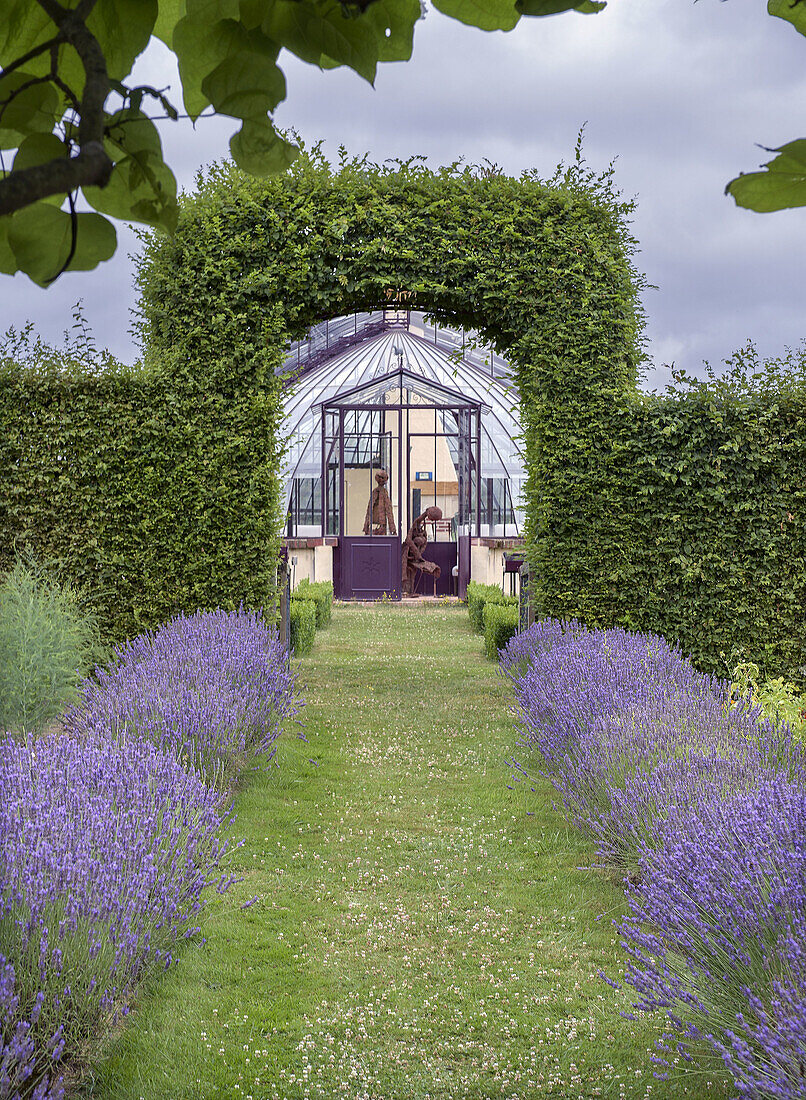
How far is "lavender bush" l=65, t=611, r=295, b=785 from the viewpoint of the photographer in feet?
15.2

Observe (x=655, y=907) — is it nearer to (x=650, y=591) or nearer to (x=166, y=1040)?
(x=166, y=1040)

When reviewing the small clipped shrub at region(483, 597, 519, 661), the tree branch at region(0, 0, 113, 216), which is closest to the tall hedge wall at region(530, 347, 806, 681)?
the small clipped shrub at region(483, 597, 519, 661)

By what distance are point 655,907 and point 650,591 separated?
17.4ft

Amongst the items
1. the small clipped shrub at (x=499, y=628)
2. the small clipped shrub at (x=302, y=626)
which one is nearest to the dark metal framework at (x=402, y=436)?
the small clipped shrub at (x=499, y=628)

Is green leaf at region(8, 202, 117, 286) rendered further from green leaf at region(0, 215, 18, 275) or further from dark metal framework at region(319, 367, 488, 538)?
dark metal framework at region(319, 367, 488, 538)

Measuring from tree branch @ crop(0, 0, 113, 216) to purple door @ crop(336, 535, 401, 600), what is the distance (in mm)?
16142

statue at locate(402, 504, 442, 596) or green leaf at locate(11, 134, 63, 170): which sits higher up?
green leaf at locate(11, 134, 63, 170)

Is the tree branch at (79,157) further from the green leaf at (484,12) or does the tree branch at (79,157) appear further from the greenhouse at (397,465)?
the greenhouse at (397,465)

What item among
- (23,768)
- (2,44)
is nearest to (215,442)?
(23,768)

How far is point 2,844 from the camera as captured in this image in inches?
101

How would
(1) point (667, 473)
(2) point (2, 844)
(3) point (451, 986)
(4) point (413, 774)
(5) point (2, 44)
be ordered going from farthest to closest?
(1) point (667, 473) → (4) point (413, 774) → (3) point (451, 986) → (2) point (2, 844) → (5) point (2, 44)

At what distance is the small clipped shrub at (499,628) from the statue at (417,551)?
6.32 m

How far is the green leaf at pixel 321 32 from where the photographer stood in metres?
0.83

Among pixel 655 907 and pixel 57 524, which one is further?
pixel 57 524
